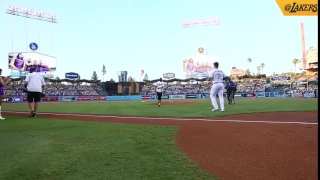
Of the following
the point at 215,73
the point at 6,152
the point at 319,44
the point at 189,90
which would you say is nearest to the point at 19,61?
the point at 189,90

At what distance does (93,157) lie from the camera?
379cm

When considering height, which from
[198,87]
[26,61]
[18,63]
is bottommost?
[198,87]

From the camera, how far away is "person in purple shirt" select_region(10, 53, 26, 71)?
49066mm

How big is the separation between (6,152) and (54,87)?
5839 cm

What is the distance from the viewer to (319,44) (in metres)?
1.15

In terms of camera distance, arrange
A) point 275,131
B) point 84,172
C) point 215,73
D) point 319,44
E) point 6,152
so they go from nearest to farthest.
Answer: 1. point 319,44
2. point 84,172
3. point 6,152
4. point 275,131
5. point 215,73

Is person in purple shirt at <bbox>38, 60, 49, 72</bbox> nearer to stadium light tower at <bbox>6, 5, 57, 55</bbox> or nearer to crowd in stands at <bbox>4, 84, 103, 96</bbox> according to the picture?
crowd in stands at <bbox>4, 84, 103, 96</bbox>

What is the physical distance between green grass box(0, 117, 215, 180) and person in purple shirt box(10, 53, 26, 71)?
160 ft

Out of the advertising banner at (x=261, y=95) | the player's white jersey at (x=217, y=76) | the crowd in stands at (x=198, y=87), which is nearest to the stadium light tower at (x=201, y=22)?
the crowd in stands at (x=198, y=87)

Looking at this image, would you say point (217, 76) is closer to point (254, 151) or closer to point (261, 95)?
point (254, 151)

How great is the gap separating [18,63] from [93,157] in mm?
51488

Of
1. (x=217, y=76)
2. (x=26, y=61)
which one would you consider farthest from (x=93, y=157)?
(x=26, y=61)

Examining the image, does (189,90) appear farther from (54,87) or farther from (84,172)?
(84,172)

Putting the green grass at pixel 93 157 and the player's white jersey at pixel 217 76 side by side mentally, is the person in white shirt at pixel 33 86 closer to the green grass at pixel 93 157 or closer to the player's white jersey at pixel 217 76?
the green grass at pixel 93 157
